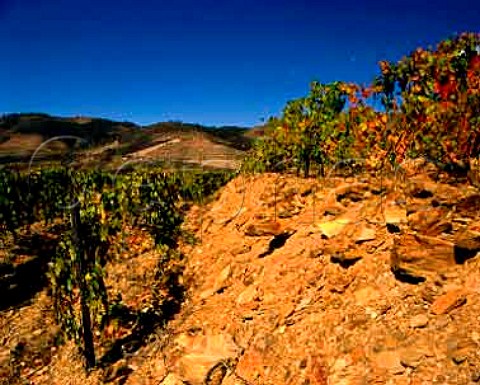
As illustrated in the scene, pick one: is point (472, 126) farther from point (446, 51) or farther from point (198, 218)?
point (198, 218)

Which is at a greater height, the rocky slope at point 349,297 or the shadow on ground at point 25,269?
the rocky slope at point 349,297

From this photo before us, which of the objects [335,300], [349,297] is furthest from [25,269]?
[349,297]

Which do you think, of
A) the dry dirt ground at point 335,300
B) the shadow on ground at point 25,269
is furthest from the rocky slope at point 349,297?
the shadow on ground at point 25,269

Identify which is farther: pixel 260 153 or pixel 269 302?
pixel 260 153

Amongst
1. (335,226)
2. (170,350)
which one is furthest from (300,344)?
(170,350)

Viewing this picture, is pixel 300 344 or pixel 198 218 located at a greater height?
pixel 198 218

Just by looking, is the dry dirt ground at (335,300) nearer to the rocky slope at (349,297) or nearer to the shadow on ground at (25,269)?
the rocky slope at (349,297)

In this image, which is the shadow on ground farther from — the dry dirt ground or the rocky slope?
the rocky slope

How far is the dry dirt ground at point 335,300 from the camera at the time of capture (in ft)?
15.0

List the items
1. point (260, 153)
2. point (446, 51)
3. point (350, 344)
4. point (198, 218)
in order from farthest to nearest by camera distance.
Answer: point (260, 153) → point (198, 218) → point (446, 51) → point (350, 344)

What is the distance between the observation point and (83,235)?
28.7 feet

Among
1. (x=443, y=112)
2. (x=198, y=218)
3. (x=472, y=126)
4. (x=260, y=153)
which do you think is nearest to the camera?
(x=472, y=126)

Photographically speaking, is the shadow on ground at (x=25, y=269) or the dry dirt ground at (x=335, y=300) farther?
the shadow on ground at (x=25, y=269)

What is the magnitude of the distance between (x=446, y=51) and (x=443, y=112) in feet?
6.92
